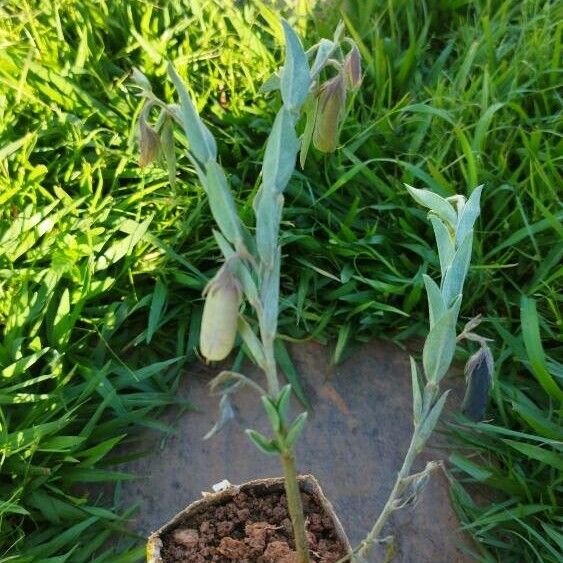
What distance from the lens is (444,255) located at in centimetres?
80

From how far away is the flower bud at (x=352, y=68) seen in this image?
815 millimetres

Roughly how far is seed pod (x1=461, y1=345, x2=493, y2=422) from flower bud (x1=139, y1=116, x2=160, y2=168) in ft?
1.27

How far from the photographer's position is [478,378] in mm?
833

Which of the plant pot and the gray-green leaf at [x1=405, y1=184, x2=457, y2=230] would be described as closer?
the gray-green leaf at [x1=405, y1=184, x2=457, y2=230]

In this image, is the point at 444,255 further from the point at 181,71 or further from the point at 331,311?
the point at 181,71

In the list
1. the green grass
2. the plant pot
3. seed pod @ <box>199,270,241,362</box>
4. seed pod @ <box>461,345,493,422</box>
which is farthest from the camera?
the green grass

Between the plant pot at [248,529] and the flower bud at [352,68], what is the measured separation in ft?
1.59

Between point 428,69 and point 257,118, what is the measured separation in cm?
45

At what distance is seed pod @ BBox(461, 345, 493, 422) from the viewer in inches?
31.6

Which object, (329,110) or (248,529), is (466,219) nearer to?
(329,110)

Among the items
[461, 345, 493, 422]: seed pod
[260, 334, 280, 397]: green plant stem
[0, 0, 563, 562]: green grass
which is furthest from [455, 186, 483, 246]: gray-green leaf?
[0, 0, 563, 562]: green grass

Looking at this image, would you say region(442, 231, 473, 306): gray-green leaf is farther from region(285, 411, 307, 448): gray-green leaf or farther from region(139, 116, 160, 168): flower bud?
region(139, 116, 160, 168): flower bud

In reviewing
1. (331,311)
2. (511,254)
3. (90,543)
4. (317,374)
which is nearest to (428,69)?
(511,254)

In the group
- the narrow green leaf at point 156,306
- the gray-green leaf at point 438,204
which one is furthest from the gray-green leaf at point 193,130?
the narrow green leaf at point 156,306
